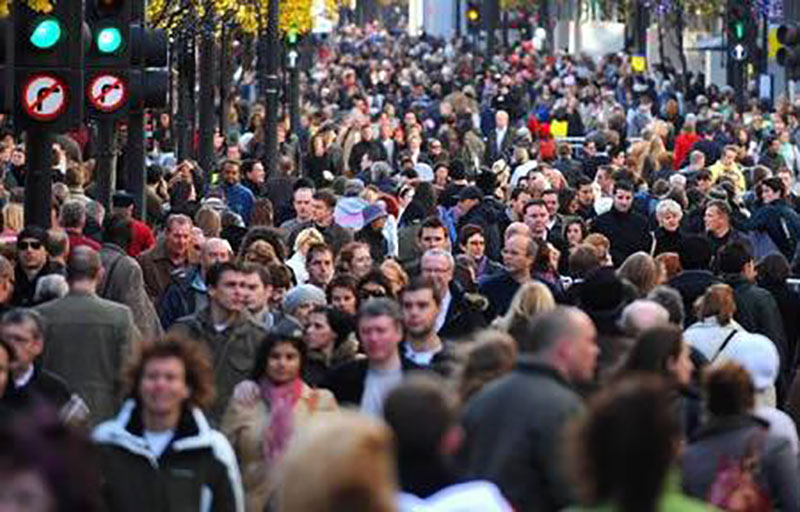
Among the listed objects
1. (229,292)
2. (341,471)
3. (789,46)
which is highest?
(341,471)

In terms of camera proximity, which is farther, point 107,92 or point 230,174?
point 230,174

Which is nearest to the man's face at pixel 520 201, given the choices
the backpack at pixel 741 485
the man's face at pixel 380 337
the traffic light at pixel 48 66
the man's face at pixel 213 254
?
the man's face at pixel 213 254

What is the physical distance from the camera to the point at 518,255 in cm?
1938

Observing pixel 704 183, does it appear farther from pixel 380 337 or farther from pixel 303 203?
pixel 380 337

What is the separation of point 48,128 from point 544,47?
83.8m

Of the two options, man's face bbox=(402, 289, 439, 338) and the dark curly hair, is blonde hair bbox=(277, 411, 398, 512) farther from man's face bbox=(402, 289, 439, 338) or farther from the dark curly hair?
man's face bbox=(402, 289, 439, 338)

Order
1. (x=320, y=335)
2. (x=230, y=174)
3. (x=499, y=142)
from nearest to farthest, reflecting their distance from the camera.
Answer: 1. (x=320, y=335)
2. (x=230, y=174)
3. (x=499, y=142)

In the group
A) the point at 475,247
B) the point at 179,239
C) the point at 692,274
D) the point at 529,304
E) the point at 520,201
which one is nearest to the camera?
the point at 529,304

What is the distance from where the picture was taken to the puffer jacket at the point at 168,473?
11.8 meters

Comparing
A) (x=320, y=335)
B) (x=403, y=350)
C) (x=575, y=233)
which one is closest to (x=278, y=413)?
(x=403, y=350)

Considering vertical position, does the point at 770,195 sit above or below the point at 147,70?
below

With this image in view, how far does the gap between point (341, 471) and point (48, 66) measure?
11.9m

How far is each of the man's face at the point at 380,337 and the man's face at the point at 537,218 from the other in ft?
31.4

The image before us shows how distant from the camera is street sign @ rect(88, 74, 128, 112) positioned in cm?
2173
